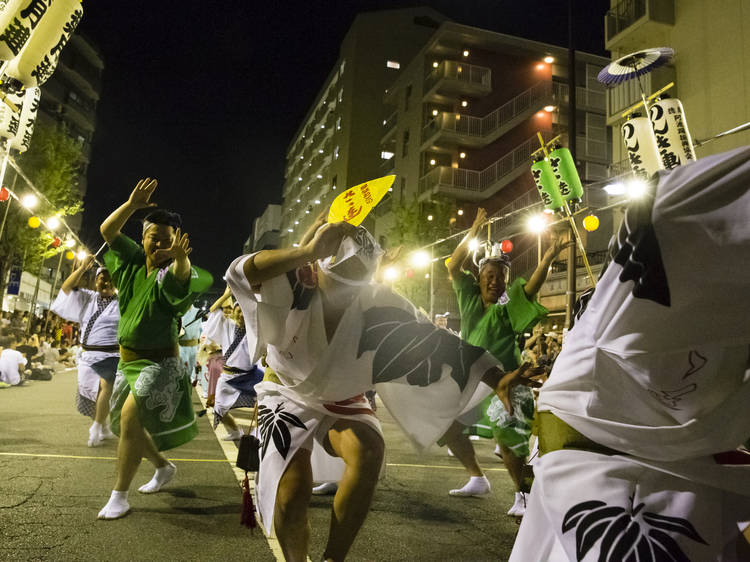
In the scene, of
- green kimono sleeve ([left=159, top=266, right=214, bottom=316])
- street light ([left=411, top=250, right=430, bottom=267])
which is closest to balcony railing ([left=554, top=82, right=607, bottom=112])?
street light ([left=411, top=250, right=430, bottom=267])

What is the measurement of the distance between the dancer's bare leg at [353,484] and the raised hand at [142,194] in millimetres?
2160

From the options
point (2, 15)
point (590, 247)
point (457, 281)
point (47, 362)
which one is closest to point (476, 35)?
point (590, 247)

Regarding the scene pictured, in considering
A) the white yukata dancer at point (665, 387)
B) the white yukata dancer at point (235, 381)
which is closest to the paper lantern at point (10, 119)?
the white yukata dancer at point (235, 381)

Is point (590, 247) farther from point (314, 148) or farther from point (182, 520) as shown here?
point (314, 148)

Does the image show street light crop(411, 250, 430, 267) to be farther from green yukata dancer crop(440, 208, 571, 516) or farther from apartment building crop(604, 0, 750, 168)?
green yukata dancer crop(440, 208, 571, 516)

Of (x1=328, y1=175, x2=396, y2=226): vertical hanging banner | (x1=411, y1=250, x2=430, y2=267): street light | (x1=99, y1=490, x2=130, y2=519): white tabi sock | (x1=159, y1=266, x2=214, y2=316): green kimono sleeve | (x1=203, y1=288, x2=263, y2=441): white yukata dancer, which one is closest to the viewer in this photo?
(x1=328, y1=175, x2=396, y2=226): vertical hanging banner

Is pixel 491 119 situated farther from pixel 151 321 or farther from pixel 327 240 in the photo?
pixel 327 240

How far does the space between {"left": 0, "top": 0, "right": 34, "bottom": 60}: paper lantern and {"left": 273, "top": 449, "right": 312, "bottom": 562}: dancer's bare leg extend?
7159 mm

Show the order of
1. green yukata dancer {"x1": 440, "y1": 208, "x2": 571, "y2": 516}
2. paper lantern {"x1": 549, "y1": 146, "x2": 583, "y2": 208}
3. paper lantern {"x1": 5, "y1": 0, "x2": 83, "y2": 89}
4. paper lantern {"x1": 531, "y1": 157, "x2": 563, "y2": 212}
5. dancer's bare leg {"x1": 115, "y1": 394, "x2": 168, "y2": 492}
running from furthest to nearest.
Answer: paper lantern {"x1": 531, "y1": 157, "x2": 563, "y2": 212} < paper lantern {"x1": 549, "y1": 146, "x2": 583, "y2": 208} < paper lantern {"x1": 5, "y1": 0, "x2": 83, "y2": 89} < green yukata dancer {"x1": 440, "y1": 208, "x2": 571, "y2": 516} < dancer's bare leg {"x1": 115, "y1": 394, "x2": 168, "y2": 492}

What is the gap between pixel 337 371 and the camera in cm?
287

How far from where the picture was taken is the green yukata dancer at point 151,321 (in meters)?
3.98

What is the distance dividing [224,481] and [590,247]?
72.8ft

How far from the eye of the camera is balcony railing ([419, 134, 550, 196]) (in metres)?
28.4

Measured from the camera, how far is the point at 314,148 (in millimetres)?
59688
